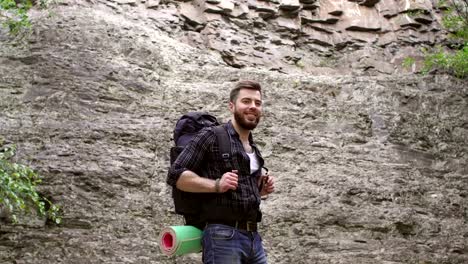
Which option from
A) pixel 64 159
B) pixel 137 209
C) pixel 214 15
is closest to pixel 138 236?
pixel 137 209

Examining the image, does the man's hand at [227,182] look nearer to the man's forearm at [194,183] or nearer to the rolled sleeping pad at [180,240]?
the man's forearm at [194,183]

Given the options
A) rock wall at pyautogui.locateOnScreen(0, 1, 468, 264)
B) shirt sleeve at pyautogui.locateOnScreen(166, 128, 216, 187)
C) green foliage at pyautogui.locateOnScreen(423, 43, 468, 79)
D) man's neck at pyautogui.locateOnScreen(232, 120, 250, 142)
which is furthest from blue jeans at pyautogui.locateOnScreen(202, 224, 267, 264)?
green foliage at pyautogui.locateOnScreen(423, 43, 468, 79)

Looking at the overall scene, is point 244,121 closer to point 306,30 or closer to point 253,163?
point 253,163

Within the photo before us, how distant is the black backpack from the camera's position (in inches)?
140

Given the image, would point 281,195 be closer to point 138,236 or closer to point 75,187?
point 138,236

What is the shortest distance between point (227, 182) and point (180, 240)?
46cm

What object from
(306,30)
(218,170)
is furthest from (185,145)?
(306,30)

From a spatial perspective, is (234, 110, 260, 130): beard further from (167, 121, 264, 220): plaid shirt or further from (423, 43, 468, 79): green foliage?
(423, 43, 468, 79): green foliage

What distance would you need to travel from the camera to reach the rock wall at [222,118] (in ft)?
20.5

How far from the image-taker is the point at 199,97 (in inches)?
349

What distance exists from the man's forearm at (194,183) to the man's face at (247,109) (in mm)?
499

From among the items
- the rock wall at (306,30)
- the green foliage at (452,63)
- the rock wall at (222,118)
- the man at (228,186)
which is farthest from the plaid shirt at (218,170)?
the rock wall at (306,30)

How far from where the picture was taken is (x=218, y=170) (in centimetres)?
360

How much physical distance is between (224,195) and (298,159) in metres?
4.32
